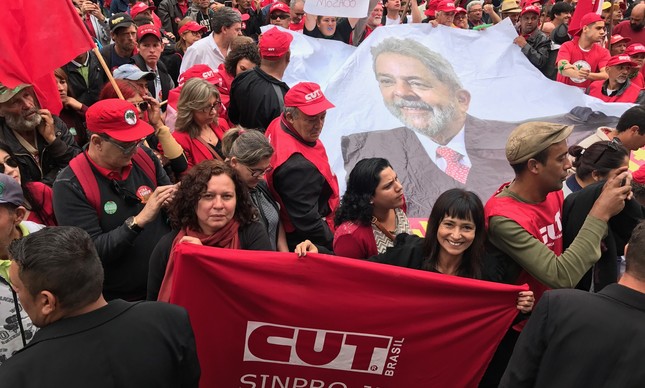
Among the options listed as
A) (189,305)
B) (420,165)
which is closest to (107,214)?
(189,305)

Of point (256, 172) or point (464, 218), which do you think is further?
point (256, 172)

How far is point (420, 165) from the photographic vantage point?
597cm

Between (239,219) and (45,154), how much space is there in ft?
6.05

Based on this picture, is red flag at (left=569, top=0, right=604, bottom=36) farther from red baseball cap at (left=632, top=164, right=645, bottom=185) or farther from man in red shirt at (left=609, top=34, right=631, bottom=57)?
red baseball cap at (left=632, top=164, right=645, bottom=185)

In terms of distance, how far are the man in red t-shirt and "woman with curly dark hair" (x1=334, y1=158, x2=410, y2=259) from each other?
15.5 feet

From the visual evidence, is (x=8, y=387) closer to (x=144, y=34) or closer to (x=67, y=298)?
(x=67, y=298)

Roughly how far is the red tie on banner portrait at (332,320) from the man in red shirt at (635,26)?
8.36 meters

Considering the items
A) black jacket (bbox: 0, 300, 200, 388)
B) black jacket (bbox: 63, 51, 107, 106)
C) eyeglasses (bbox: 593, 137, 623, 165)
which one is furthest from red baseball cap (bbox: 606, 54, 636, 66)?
black jacket (bbox: 0, 300, 200, 388)

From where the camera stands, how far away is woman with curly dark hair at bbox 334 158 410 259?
3.76 meters

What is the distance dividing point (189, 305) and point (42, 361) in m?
1.04

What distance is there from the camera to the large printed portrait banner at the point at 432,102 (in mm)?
5984

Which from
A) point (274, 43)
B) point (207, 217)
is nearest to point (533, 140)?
point (207, 217)

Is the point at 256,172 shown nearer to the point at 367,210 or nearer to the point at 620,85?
the point at 367,210

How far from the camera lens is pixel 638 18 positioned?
10.2 metres
